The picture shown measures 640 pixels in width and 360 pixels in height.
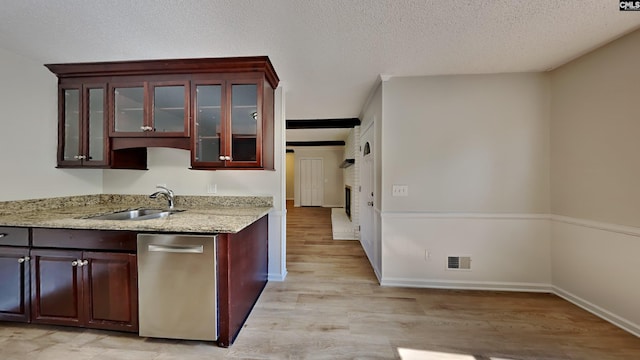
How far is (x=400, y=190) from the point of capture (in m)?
2.71

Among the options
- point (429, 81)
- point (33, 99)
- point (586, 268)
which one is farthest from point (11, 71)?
point (586, 268)

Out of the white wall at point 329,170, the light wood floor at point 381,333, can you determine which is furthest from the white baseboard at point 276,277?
the white wall at point 329,170

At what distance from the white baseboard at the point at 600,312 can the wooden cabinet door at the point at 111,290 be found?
12.9ft

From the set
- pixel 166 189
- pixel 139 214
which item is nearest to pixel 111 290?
pixel 139 214

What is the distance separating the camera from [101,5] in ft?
5.08

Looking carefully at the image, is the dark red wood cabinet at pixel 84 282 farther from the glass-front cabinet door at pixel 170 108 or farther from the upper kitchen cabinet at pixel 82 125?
the glass-front cabinet door at pixel 170 108

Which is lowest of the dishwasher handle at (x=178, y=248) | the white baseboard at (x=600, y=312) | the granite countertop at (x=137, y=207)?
the white baseboard at (x=600, y=312)

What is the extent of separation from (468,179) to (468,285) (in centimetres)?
121

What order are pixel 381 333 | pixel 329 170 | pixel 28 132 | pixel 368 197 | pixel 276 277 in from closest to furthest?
pixel 381 333
pixel 28 132
pixel 276 277
pixel 368 197
pixel 329 170

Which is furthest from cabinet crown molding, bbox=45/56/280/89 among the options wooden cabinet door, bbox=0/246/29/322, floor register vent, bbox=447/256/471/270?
floor register vent, bbox=447/256/471/270

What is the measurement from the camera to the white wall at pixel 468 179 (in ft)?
8.46

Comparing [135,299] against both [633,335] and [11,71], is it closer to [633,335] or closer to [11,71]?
[11,71]

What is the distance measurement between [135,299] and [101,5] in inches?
81.7

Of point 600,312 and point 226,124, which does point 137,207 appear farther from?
point 600,312
